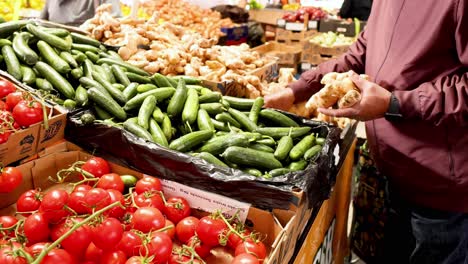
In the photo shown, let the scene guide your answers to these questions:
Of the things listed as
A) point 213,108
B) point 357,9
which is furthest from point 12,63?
point 357,9

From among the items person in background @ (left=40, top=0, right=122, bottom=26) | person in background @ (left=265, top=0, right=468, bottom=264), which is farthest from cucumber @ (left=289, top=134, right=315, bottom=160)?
person in background @ (left=40, top=0, right=122, bottom=26)

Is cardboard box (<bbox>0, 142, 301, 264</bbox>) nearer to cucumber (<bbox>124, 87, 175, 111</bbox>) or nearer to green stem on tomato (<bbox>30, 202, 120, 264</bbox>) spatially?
cucumber (<bbox>124, 87, 175, 111</bbox>)

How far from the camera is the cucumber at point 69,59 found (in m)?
2.49

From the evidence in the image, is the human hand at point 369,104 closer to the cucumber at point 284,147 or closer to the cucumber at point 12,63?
the cucumber at point 284,147

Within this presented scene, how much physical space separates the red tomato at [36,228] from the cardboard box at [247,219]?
54 centimetres

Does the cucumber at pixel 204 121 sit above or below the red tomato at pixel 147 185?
above

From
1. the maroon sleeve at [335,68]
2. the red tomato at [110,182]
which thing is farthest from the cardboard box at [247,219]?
the maroon sleeve at [335,68]

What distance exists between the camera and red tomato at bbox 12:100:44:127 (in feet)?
6.09

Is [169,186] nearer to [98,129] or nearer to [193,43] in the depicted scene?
[98,129]

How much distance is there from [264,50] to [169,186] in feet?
15.5

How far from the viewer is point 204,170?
1.71 m

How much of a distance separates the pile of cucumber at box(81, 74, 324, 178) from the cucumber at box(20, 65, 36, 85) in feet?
1.47

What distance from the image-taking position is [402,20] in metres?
1.92

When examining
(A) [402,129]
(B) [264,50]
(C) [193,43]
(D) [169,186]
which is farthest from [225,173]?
(B) [264,50]
